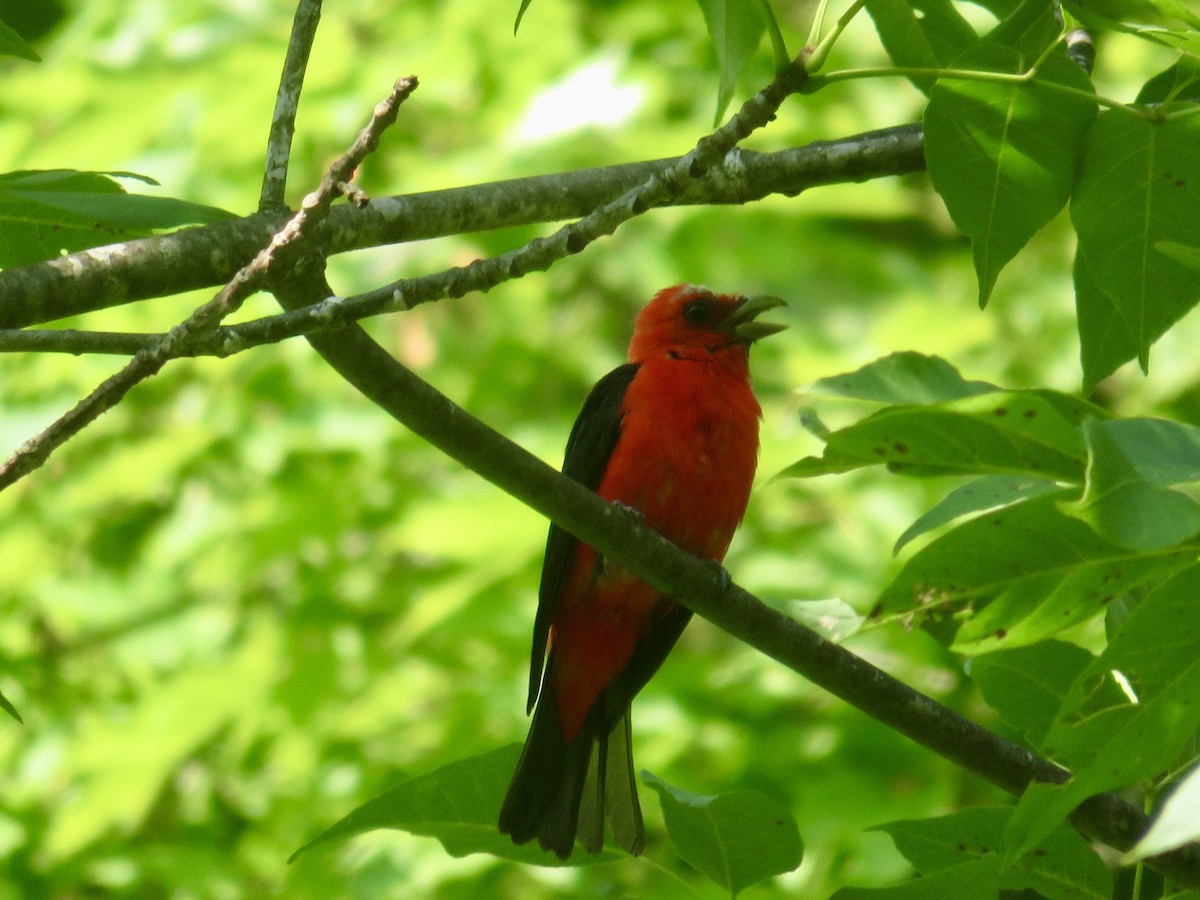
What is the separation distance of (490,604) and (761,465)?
3.81 ft

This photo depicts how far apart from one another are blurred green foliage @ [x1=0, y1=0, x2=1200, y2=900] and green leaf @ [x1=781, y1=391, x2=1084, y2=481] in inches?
123

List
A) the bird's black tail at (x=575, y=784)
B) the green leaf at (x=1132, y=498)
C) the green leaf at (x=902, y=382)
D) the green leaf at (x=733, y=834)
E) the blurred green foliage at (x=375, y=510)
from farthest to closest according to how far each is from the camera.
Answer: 1. the blurred green foliage at (x=375, y=510)
2. the bird's black tail at (x=575, y=784)
3. the green leaf at (x=733, y=834)
4. the green leaf at (x=902, y=382)
5. the green leaf at (x=1132, y=498)

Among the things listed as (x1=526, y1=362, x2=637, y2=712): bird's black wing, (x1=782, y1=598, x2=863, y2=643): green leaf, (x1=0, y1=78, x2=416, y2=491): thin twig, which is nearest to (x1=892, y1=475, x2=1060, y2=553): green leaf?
(x1=782, y1=598, x2=863, y2=643): green leaf

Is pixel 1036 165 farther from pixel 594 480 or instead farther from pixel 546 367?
pixel 546 367

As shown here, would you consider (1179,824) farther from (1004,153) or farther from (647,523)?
(647,523)

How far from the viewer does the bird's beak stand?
189 inches

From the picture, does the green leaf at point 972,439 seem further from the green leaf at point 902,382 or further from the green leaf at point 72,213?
the green leaf at point 72,213

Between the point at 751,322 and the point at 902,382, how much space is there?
10.3ft

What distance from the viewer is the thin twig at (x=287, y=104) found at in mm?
2293

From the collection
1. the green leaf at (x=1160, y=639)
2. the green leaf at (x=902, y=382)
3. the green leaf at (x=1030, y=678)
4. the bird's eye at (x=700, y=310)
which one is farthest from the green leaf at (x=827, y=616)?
the bird's eye at (x=700, y=310)

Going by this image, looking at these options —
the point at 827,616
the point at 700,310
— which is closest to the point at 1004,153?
the point at 827,616

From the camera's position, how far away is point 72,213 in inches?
80.6

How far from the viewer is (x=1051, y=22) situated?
2.19 meters

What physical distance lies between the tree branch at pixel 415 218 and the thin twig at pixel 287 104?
→ 0.05 m
